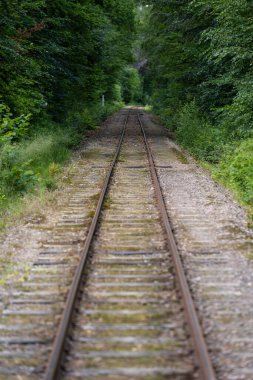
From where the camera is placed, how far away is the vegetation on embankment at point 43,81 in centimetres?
1135

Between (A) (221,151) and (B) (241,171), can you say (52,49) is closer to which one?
(A) (221,151)

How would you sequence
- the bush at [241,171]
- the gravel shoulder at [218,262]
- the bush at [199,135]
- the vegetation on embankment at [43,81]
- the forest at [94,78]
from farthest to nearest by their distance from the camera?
the bush at [199,135] → the forest at [94,78] → the vegetation on embankment at [43,81] → the bush at [241,171] → the gravel shoulder at [218,262]

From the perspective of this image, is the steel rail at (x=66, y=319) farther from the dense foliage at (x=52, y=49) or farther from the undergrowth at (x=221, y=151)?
the dense foliage at (x=52, y=49)

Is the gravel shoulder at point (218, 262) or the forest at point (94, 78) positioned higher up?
the forest at point (94, 78)

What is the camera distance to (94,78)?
2595 cm

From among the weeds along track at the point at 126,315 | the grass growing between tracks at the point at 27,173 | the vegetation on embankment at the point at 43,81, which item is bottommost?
the weeds along track at the point at 126,315

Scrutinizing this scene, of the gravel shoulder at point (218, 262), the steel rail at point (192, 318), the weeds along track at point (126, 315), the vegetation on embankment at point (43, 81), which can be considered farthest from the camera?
the vegetation on embankment at point (43, 81)

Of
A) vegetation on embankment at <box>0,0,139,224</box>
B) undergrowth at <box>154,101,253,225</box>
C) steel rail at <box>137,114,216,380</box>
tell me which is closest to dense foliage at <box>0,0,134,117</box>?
vegetation on embankment at <box>0,0,139,224</box>

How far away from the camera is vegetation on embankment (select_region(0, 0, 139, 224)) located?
37.2ft

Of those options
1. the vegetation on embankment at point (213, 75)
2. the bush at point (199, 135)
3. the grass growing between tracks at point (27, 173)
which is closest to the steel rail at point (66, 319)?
the grass growing between tracks at point (27, 173)

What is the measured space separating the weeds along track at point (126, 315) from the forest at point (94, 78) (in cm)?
328

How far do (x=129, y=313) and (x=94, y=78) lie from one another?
2273cm

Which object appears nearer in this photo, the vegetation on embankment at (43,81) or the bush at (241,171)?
the bush at (241,171)

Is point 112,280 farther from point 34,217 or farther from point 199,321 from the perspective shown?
point 34,217
